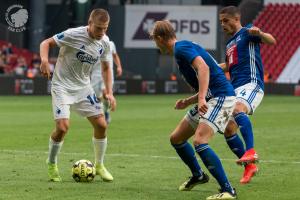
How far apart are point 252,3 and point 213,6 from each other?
3830 millimetres

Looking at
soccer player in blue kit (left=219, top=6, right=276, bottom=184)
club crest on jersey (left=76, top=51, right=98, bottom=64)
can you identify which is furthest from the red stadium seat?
club crest on jersey (left=76, top=51, right=98, bottom=64)

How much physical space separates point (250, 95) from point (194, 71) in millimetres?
2193

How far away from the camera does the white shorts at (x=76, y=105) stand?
11368 millimetres

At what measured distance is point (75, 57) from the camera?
11508 millimetres

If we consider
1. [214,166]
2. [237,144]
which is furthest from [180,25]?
[214,166]

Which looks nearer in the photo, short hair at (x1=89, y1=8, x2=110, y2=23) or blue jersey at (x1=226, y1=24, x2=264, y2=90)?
short hair at (x1=89, y1=8, x2=110, y2=23)

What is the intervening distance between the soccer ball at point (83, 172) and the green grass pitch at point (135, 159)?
13 cm

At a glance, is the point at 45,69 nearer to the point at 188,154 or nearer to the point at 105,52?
the point at 105,52

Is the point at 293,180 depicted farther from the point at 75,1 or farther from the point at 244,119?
the point at 75,1

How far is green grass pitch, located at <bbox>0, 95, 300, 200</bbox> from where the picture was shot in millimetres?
10250

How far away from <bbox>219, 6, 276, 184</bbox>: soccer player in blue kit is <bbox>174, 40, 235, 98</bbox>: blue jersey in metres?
1.53

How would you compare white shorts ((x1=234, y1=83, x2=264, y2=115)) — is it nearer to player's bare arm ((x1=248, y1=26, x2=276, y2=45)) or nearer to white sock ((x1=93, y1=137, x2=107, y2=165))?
player's bare arm ((x1=248, y1=26, x2=276, y2=45))

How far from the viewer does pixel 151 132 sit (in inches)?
754

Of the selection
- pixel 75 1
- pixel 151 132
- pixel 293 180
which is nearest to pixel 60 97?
pixel 293 180
